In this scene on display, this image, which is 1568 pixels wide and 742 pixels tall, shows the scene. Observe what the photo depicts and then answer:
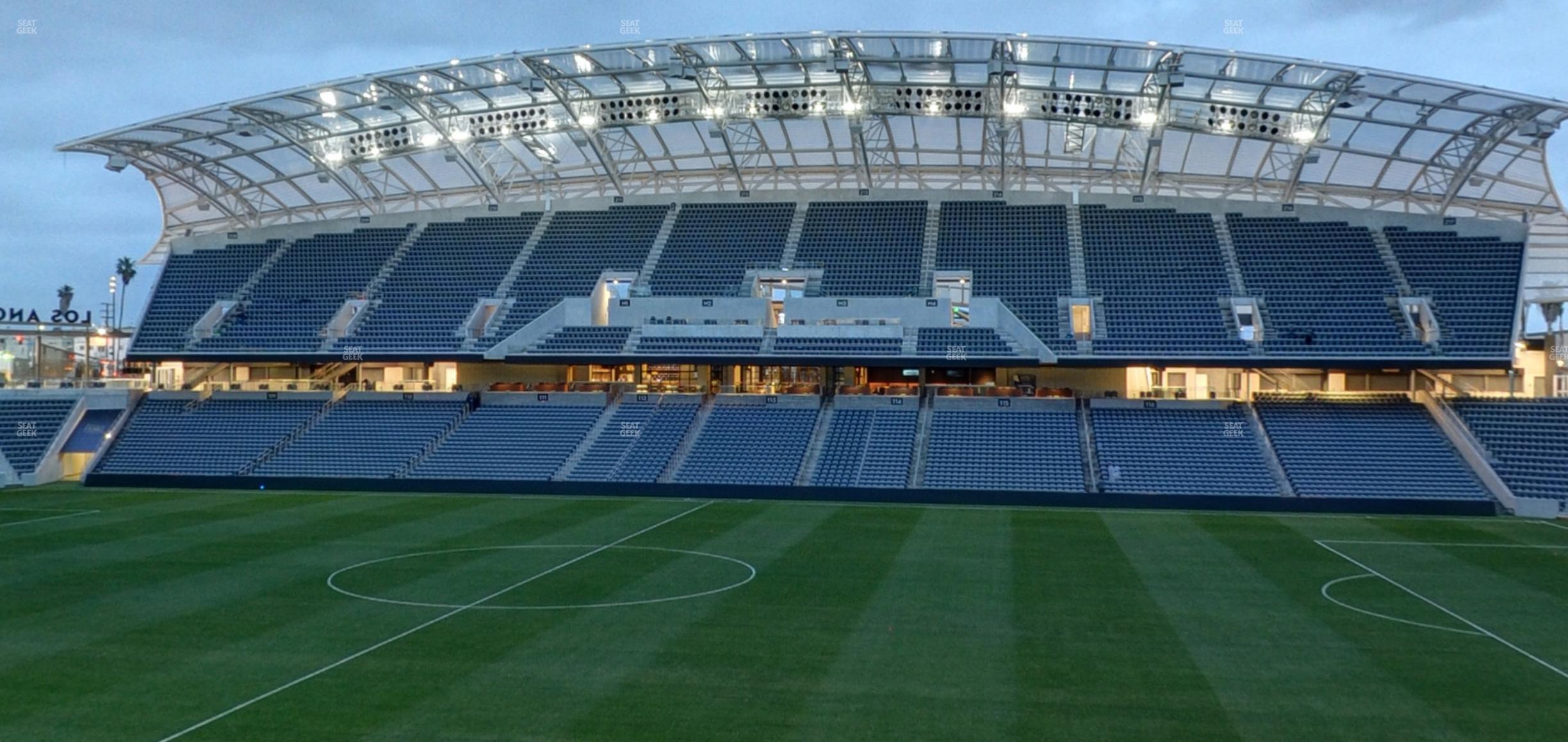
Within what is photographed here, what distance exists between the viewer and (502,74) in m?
40.6

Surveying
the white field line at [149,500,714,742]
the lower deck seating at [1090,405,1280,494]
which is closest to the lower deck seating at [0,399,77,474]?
the white field line at [149,500,714,742]

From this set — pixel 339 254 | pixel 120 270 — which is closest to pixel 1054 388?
pixel 339 254

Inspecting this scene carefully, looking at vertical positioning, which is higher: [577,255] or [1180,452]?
[577,255]

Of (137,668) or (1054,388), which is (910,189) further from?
(137,668)

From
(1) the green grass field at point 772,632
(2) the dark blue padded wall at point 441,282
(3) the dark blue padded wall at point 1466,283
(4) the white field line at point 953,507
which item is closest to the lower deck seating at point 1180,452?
(4) the white field line at point 953,507

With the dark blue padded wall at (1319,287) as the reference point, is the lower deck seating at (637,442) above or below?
below

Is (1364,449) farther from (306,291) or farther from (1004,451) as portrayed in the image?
(306,291)

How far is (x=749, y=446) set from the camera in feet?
135

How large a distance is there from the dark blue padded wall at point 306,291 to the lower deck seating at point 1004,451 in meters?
26.9

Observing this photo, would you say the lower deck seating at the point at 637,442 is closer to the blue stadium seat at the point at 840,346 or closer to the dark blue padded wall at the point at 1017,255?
the blue stadium seat at the point at 840,346

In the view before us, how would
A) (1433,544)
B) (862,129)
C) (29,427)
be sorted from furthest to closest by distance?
(29,427)
(862,129)
(1433,544)

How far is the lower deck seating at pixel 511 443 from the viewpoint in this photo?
132ft

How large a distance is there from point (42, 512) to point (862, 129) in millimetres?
30148

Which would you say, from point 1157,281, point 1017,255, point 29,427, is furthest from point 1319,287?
point 29,427
